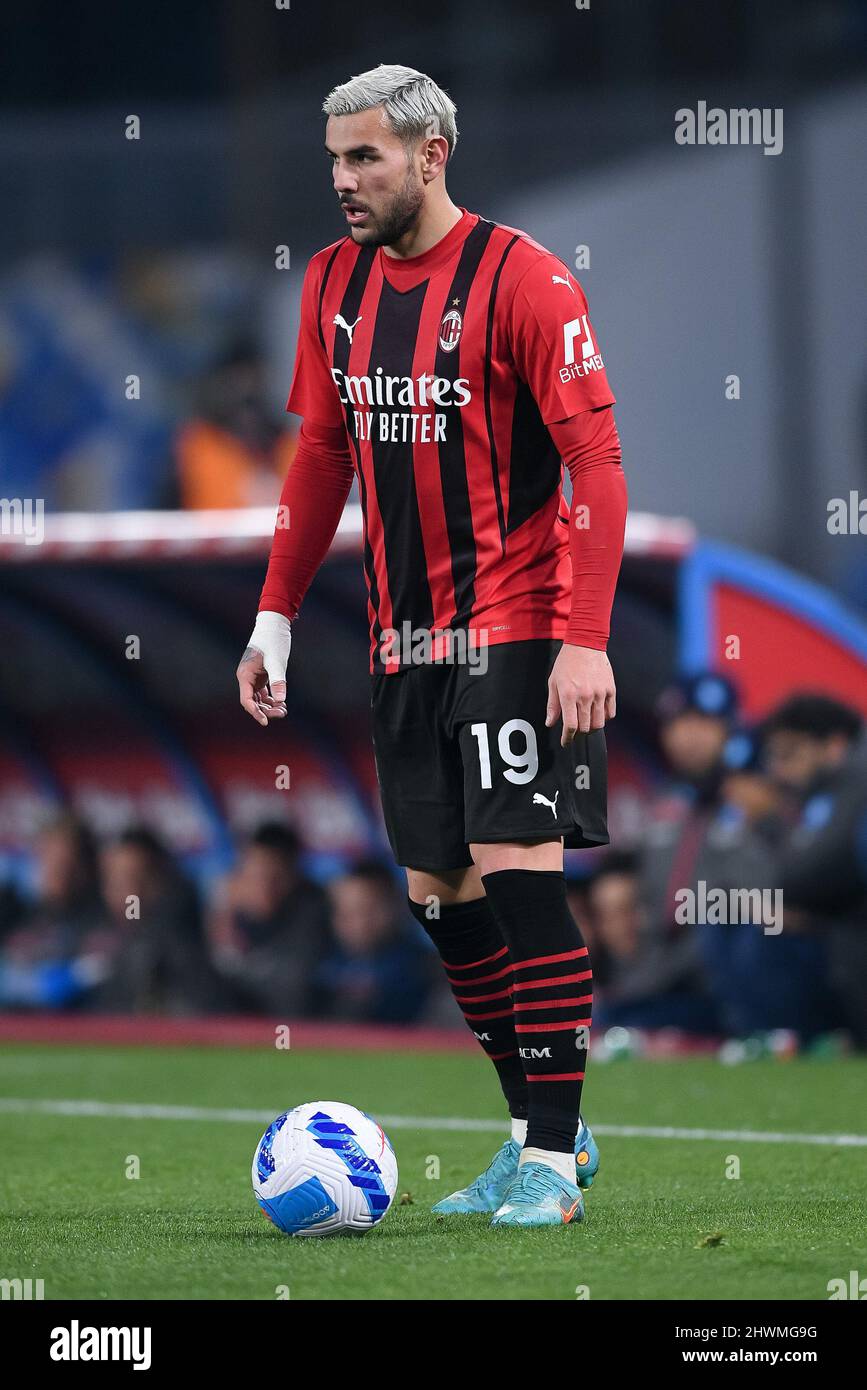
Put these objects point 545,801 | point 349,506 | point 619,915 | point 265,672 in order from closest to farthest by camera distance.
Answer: point 545,801, point 265,672, point 619,915, point 349,506

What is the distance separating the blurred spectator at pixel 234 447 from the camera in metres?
14.3

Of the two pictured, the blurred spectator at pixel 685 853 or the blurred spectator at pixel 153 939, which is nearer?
the blurred spectator at pixel 685 853

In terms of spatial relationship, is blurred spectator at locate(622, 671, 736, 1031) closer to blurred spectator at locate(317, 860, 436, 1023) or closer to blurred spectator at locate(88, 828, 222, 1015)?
blurred spectator at locate(317, 860, 436, 1023)

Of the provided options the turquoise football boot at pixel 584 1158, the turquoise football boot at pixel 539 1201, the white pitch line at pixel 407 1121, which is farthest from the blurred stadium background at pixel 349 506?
the turquoise football boot at pixel 539 1201

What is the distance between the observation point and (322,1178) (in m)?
3.87

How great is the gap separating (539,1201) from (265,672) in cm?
116

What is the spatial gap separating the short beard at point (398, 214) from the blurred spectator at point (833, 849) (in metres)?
4.62

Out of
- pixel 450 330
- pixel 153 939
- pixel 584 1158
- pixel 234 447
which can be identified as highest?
pixel 234 447

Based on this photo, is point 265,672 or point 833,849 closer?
point 265,672

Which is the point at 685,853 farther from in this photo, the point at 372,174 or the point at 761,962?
the point at 372,174

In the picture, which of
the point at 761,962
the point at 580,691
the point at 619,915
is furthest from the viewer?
the point at 619,915

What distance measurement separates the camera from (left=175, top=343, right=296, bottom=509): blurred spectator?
14.3 meters

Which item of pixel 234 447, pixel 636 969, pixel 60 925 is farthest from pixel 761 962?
pixel 234 447

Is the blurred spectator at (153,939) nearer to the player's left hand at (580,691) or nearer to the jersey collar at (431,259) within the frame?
the jersey collar at (431,259)
